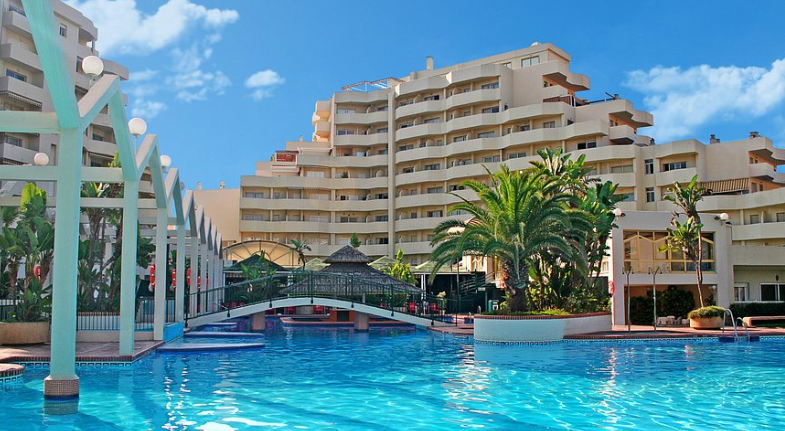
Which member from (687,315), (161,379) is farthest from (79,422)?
(687,315)

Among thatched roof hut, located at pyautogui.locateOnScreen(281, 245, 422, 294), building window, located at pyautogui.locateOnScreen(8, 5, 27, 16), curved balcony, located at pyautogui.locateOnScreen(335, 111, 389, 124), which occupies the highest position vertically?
building window, located at pyautogui.locateOnScreen(8, 5, 27, 16)

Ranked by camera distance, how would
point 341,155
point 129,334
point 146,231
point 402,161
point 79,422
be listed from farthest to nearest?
1. point 341,155
2. point 402,161
3. point 146,231
4. point 129,334
5. point 79,422

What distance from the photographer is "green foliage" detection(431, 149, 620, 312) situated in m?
24.2

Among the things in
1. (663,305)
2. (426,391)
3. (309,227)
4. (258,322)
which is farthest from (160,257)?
(309,227)

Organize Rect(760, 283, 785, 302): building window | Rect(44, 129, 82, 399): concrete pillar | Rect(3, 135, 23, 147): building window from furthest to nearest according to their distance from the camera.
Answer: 1. Rect(3, 135, 23, 147): building window
2. Rect(760, 283, 785, 302): building window
3. Rect(44, 129, 82, 399): concrete pillar

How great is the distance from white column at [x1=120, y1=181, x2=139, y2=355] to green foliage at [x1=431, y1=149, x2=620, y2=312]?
11226 mm

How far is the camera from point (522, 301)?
2480cm

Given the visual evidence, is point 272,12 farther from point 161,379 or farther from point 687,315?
point 687,315

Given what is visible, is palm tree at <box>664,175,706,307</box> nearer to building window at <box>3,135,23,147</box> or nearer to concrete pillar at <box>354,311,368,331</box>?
concrete pillar at <box>354,311,368,331</box>

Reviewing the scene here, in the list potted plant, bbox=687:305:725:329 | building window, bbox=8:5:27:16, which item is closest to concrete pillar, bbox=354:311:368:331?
potted plant, bbox=687:305:725:329

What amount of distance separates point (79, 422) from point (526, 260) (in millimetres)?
17133

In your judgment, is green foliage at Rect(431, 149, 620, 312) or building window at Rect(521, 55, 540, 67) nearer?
green foliage at Rect(431, 149, 620, 312)

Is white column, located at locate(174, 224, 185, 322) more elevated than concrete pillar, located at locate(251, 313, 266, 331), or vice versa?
white column, located at locate(174, 224, 185, 322)

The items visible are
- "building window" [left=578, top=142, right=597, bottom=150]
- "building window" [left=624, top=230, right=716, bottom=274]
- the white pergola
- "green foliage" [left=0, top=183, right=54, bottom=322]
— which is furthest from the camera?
"building window" [left=578, top=142, right=597, bottom=150]
